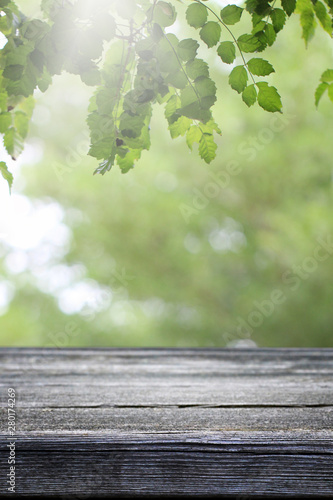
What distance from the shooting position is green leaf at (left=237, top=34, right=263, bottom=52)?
67 centimetres

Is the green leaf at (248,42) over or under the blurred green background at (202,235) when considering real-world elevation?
under

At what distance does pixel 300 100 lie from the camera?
505cm

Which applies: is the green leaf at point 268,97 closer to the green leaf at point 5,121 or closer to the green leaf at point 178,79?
the green leaf at point 178,79

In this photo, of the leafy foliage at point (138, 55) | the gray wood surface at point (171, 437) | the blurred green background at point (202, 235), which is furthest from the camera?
the blurred green background at point (202, 235)

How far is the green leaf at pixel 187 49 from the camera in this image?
66cm

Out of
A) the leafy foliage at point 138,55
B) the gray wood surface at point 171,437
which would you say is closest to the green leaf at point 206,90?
the leafy foliage at point 138,55

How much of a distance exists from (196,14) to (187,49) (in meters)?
0.05

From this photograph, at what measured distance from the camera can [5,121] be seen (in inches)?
32.2

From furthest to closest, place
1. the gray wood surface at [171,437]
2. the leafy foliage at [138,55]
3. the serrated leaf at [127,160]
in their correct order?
1. the serrated leaf at [127,160]
2. the leafy foliage at [138,55]
3. the gray wood surface at [171,437]

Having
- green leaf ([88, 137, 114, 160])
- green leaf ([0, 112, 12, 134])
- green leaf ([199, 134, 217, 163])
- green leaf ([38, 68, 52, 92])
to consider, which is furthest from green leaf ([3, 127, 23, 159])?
green leaf ([199, 134, 217, 163])

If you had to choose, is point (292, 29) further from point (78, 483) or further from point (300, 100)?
point (78, 483)

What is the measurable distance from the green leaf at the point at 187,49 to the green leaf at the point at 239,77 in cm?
6

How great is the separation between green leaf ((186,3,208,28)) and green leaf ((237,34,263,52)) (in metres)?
0.06

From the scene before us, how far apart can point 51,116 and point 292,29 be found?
9.67ft
